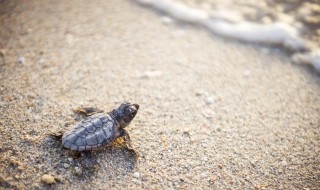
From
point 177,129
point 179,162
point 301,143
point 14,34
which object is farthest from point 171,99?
point 14,34

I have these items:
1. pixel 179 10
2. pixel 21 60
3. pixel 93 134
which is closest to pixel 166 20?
pixel 179 10

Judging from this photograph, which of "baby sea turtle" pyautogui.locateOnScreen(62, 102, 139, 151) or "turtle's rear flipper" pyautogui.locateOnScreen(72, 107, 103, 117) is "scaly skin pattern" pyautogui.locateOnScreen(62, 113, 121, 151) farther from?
"turtle's rear flipper" pyautogui.locateOnScreen(72, 107, 103, 117)

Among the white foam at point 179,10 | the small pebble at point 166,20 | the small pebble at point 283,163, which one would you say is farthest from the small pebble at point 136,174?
the white foam at point 179,10

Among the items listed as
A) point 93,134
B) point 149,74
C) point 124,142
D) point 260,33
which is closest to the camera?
point 93,134

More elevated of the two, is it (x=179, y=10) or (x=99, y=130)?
(x=179, y=10)

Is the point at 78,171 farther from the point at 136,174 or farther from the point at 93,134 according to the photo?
the point at 136,174

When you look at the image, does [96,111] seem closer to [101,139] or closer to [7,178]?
[101,139]

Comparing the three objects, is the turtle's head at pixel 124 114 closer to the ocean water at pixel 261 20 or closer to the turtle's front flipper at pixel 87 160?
the turtle's front flipper at pixel 87 160
